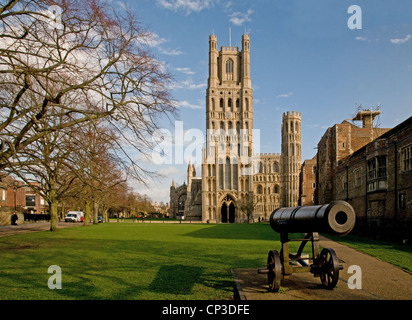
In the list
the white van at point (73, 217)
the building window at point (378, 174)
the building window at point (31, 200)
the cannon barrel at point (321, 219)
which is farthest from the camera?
the building window at point (31, 200)

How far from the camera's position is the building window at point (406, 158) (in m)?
19.8

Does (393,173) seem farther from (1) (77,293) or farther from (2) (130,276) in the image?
(1) (77,293)

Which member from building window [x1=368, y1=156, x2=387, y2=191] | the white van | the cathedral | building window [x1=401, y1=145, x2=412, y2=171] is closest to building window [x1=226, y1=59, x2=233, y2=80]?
the cathedral

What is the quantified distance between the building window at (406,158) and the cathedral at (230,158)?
176ft

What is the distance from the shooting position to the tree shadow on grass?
8266 mm

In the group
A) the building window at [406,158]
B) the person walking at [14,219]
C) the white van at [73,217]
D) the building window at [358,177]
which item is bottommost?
the white van at [73,217]

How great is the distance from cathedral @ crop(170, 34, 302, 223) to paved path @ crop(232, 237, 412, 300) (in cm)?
6419

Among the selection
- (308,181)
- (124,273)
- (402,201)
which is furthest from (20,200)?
(124,273)

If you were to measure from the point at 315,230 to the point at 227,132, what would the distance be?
7948cm

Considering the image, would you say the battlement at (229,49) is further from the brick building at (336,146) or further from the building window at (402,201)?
the building window at (402,201)

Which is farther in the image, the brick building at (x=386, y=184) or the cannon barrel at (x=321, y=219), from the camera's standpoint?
the brick building at (x=386, y=184)

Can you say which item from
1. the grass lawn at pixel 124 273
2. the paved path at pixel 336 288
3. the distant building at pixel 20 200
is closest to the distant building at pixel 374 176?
the grass lawn at pixel 124 273

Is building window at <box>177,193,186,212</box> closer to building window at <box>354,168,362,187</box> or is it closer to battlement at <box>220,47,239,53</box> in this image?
battlement at <box>220,47,239,53</box>

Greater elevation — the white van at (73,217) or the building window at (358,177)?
the building window at (358,177)
